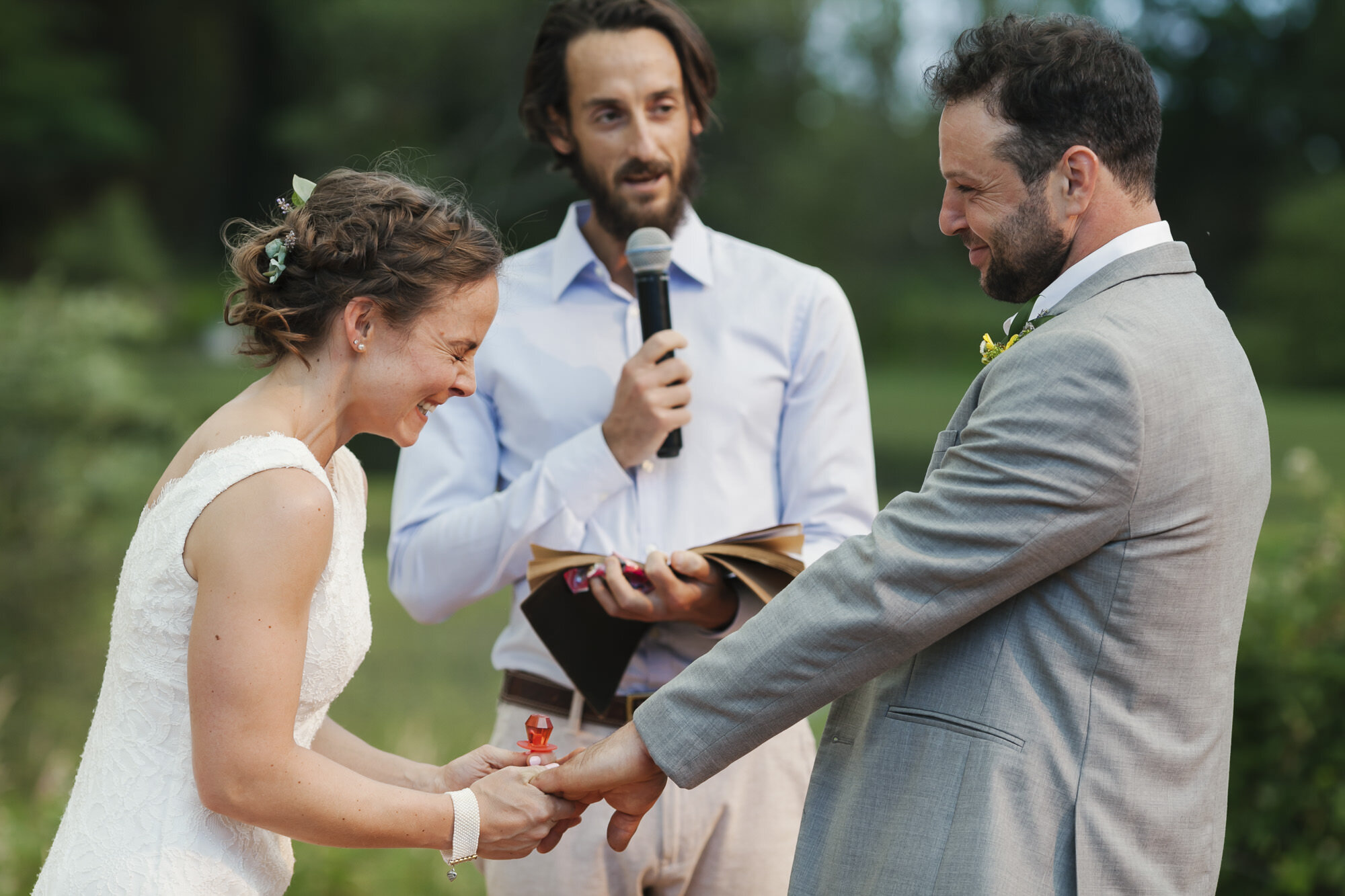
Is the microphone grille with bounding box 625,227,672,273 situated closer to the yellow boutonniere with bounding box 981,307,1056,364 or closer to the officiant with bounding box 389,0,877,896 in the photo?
the officiant with bounding box 389,0,877,896

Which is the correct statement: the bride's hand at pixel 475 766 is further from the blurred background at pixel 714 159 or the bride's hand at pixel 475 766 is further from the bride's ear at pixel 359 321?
the blurred background at pixel 714 159

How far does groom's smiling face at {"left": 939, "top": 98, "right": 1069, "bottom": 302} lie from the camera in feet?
6.26

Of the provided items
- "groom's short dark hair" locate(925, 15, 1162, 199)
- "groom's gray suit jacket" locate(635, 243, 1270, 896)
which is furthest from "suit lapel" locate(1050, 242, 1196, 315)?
"groom's short dark hair" locate(925, 15, 1162, 199)

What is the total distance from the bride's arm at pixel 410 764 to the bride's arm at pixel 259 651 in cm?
44

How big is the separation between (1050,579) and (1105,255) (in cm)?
51

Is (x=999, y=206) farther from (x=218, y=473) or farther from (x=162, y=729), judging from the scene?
(x=162, y=729)

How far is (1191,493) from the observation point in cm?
171

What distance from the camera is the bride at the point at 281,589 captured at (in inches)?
69.7

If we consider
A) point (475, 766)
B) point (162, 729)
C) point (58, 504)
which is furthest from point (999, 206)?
point (58, 504)

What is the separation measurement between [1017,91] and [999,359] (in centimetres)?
42

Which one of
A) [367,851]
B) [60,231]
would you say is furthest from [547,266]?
[60,231]

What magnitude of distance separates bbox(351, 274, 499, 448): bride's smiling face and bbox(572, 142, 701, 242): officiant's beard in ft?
2.23

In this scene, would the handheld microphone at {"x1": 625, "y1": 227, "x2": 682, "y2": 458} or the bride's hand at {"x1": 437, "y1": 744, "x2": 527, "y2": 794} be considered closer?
the bride's hand at {"x1": 437, "y1": 744, "x2": 527, "y2": 794}

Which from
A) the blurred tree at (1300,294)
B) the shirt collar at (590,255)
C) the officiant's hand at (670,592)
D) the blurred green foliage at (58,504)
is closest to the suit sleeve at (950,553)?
the officiant's hand at (670,592)
